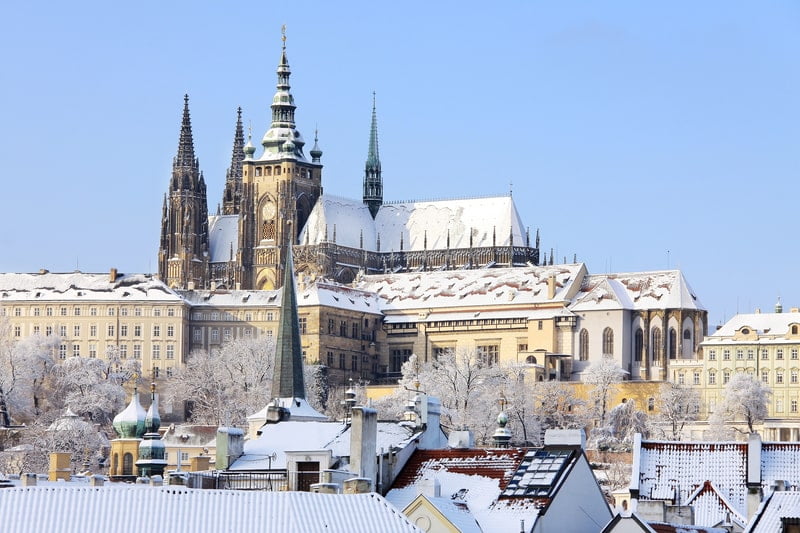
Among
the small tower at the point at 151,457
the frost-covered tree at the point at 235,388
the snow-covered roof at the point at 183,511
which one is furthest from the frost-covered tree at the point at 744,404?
the snow-covered roof at the point at 183,511

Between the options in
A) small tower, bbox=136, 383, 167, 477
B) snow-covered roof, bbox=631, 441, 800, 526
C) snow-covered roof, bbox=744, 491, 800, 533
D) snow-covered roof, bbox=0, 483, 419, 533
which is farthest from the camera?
small tower, bbox=136, 383, 167, 477

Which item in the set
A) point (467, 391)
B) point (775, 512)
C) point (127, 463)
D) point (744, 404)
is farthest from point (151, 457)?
point (744, 404)

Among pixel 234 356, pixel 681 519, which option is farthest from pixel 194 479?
pixel 234 356

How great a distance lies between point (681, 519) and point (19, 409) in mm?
135240

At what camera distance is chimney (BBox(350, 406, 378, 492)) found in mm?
60062

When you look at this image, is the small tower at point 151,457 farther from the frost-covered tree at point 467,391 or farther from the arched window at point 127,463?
the frost-covered tree at point 467,391

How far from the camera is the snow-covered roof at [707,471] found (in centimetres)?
6134

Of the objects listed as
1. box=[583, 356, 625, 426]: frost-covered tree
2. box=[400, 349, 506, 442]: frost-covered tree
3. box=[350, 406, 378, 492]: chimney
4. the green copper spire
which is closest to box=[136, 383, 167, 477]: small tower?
box=[350, 406, 378, 492]: chimney

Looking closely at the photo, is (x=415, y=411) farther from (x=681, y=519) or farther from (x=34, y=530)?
(x=34, y=530)

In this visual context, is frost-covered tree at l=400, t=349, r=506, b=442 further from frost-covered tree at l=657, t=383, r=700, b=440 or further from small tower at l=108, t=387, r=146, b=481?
small tower at l=108, t=387, r=146, b=481

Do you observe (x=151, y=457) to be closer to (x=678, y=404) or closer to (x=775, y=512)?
(x=775, y=512)

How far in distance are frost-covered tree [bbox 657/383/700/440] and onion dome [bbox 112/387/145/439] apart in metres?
106

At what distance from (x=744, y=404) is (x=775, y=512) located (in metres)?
142

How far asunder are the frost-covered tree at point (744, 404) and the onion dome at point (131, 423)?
10710cm
